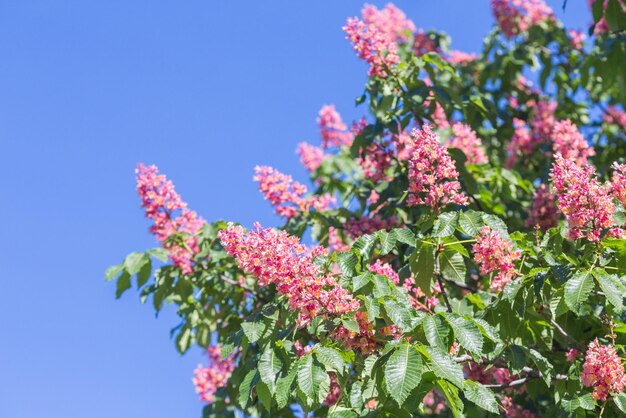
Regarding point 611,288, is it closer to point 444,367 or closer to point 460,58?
point 444,367

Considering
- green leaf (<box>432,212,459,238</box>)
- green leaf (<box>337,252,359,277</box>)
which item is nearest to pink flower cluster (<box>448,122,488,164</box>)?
green leaf (<box>432,212,459,238</box>)

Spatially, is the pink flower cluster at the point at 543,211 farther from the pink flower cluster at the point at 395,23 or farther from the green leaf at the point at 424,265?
the pink flower cluster at the point at 395,23

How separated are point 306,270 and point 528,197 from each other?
302 cm

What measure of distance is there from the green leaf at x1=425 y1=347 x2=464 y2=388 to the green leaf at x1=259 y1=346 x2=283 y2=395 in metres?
0.56

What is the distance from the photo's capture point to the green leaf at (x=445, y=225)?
133 inches

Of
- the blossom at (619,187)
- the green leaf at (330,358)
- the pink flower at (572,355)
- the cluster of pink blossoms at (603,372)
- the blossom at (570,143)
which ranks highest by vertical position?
the blossom at (570,143)

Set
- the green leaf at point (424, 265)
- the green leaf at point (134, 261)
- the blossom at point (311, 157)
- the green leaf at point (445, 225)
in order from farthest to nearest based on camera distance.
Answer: the blossom at point (311, 157)
the green leaf at point (134, 261)
the green leaf at point (424, 265)
the green leaf at point (445, 225)

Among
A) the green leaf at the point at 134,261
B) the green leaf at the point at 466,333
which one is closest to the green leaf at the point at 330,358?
the green leaf at the point at 466,333

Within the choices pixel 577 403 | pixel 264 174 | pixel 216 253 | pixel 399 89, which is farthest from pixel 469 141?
pixel 577 403

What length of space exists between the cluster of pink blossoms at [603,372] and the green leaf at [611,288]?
22 cm

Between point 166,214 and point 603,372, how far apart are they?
8.58ft

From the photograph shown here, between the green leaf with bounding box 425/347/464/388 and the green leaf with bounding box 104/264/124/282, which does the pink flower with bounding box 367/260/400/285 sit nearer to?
the green leaf with bounding box 425/347/464/388

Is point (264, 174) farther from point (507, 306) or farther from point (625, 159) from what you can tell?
point (625, 159)

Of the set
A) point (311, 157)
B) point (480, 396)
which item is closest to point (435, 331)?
point (480, 396)
